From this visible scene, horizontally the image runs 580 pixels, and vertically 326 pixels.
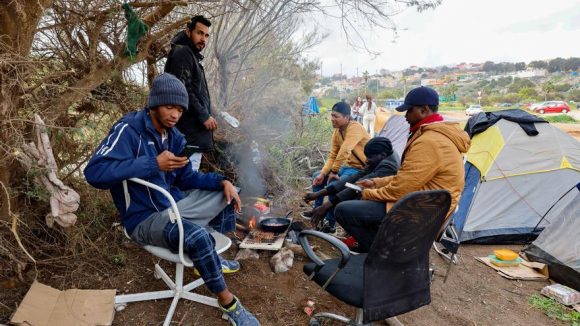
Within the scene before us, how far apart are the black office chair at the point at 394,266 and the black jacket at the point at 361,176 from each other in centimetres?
166

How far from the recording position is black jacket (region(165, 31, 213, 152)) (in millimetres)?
3145

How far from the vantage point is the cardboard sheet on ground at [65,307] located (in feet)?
7.38

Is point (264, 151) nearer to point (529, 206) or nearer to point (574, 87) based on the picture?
point (529, 206)

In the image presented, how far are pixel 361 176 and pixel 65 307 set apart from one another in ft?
9.95

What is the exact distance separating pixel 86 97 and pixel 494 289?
13.9 feet

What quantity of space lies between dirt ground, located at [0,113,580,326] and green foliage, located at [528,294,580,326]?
0.06 m

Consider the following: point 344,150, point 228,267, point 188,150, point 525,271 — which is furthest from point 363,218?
point 525,271

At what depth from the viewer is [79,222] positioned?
311 cm

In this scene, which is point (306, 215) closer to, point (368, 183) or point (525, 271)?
point (368, 183)

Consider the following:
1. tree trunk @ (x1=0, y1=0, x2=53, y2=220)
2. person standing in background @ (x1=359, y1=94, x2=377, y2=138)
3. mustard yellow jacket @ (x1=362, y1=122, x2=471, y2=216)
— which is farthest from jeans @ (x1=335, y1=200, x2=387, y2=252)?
person standing in background @ (x1=359, y1=94, x2=377, y2=138)

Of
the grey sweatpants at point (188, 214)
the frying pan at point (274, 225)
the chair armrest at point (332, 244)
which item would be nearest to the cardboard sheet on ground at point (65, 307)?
the grey sweatpants at point (188, 214)

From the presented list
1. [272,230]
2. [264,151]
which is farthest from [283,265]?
[264,151]

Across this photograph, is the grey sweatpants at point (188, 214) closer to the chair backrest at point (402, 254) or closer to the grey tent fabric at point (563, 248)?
the chair backrest at point (402, 254)

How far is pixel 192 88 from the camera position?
10.7 feet
